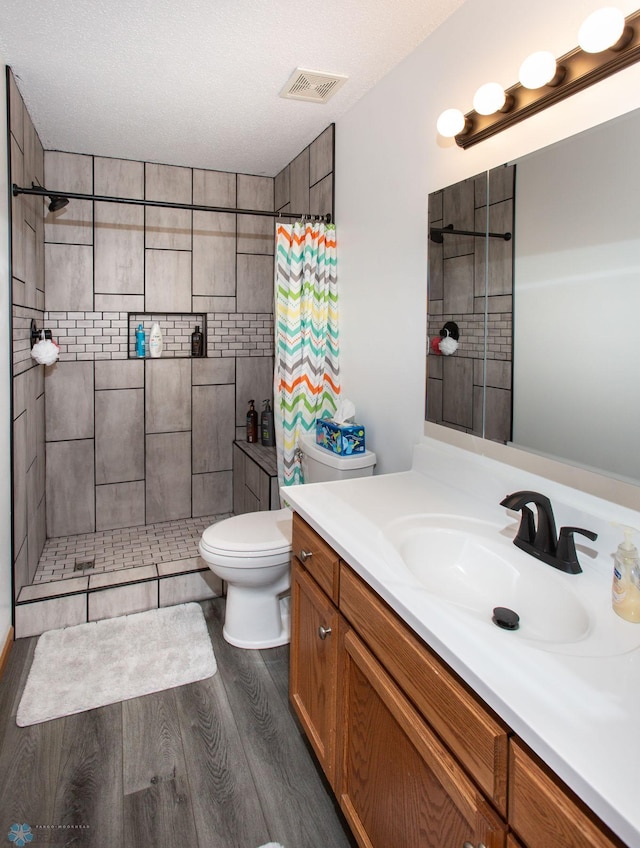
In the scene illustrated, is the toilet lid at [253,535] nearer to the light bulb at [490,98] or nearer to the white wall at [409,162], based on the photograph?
the white wall at [409,162]

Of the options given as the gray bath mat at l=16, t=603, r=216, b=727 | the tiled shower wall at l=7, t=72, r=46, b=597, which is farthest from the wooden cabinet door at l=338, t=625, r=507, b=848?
the tiled shower wall at l=7, t=72, r=46, b=597

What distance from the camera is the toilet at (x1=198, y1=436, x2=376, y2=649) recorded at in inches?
90.7

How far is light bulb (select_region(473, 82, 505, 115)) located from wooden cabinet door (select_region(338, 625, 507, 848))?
154 centimetres

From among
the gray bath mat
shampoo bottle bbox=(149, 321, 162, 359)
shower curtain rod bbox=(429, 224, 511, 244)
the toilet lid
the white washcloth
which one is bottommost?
the gray bath mat

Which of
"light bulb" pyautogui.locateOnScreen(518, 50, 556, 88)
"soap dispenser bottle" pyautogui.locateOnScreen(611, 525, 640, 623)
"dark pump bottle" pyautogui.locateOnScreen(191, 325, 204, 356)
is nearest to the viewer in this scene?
"soap dispenser bottle" pyautogui.locateOnScreen(611, 525, 640, 623)

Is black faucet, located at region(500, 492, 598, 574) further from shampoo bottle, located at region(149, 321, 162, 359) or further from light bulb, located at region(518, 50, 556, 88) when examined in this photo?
shampoo bottle, located at region(149, 321, 162, 359)

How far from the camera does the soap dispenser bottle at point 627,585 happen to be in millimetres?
1053

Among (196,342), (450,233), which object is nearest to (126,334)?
(196,342)

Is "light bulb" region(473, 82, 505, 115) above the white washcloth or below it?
above

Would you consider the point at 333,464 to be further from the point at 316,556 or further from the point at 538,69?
the point at 538,69

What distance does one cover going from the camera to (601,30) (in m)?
1.25

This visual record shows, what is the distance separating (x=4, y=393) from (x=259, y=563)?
1.29 meters

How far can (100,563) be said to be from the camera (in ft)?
9.91

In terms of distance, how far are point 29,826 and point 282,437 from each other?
1.76 metres
